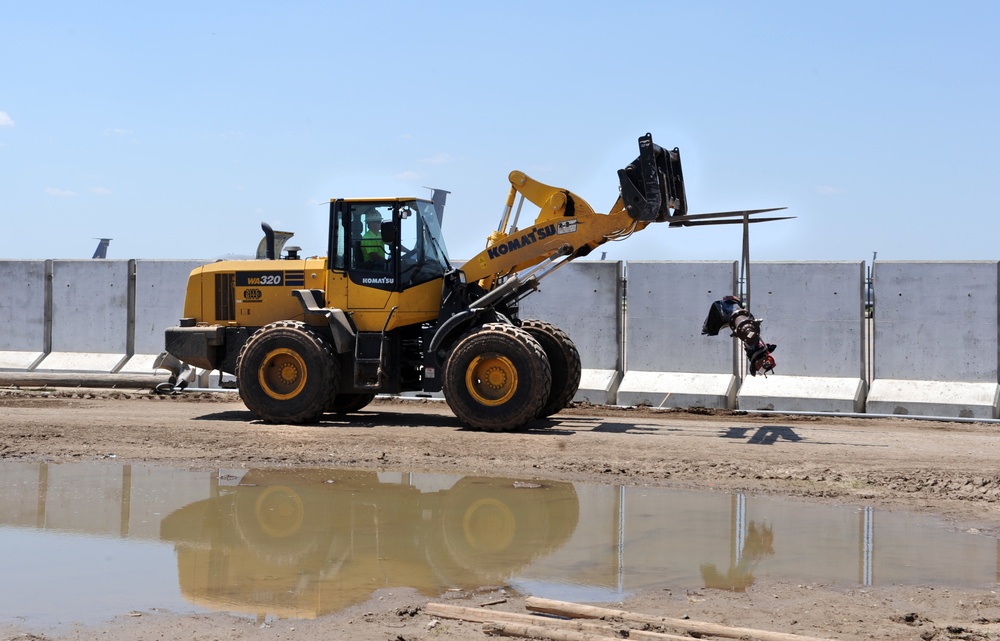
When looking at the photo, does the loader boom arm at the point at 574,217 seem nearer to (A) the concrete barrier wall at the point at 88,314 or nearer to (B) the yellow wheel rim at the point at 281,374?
(B) the yellow wheel rim at the point at 281,374

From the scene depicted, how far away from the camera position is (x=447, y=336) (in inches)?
555

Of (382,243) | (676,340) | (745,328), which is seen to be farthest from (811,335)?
(382,243)

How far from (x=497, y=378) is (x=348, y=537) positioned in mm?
5625

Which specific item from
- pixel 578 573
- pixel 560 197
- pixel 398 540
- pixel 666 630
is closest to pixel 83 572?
pixel 398 540

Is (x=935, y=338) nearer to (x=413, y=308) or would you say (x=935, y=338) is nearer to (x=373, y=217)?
(x=413, y=308)

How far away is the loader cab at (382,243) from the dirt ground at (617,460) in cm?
195

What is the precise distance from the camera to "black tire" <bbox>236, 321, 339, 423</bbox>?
14125mm

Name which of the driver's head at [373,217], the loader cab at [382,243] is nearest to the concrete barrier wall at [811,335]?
the loader cab at [382,243]

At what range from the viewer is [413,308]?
14406mm

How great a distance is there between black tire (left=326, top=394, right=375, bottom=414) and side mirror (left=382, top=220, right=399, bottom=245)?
7.96ft

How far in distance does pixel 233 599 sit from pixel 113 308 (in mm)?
15334

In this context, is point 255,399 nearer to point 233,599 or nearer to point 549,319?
point 549,319

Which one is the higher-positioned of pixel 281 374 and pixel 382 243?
pixel 382 243

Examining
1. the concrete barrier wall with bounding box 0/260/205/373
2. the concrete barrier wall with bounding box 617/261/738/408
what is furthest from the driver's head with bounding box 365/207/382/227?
the concrete barrier wall with bounding box 0/260/205/373
